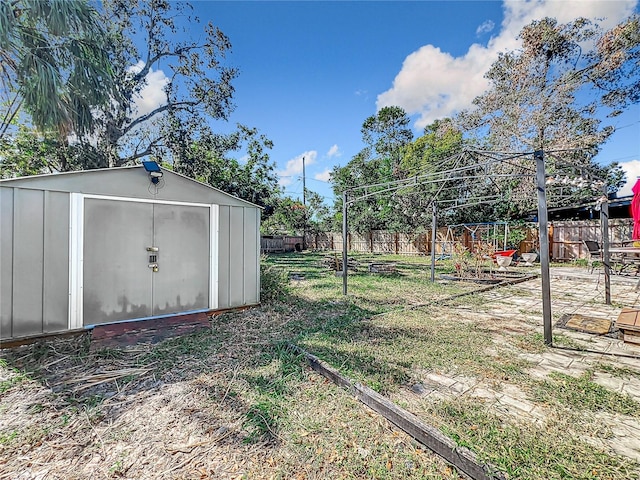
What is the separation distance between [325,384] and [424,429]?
37.5 inches

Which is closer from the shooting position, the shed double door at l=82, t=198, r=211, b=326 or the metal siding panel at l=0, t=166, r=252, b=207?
the metal siding panel at l=0, t=166, r=252, b=207

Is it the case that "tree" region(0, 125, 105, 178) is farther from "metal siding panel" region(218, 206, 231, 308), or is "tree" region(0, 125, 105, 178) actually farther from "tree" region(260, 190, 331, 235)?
"tree" region(260, 190, 331, 235)

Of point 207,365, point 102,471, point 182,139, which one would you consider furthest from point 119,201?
point 182,139

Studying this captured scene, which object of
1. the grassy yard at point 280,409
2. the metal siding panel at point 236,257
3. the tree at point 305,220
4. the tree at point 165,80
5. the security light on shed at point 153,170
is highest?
the tree at point 165,80

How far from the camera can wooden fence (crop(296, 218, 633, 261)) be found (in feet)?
37.8

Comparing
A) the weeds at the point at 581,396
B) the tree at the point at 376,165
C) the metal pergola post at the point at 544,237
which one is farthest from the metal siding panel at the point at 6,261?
the tree at the point at 376,165

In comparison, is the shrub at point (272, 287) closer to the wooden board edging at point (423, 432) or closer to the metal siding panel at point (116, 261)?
the metal siding panel at point (116, 261)

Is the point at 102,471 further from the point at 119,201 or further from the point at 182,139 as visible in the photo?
the point at 182,139

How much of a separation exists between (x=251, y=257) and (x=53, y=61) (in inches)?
176

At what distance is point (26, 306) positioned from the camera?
3234 mm

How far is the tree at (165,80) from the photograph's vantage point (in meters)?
9.59

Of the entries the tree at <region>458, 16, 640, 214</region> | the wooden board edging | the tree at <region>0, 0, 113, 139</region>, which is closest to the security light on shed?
the tree at <region>0, 0, 113, 139</region>

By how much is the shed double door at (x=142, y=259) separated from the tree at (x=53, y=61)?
241cm

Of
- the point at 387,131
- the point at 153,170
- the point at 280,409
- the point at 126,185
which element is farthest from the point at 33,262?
the point at 387,131
